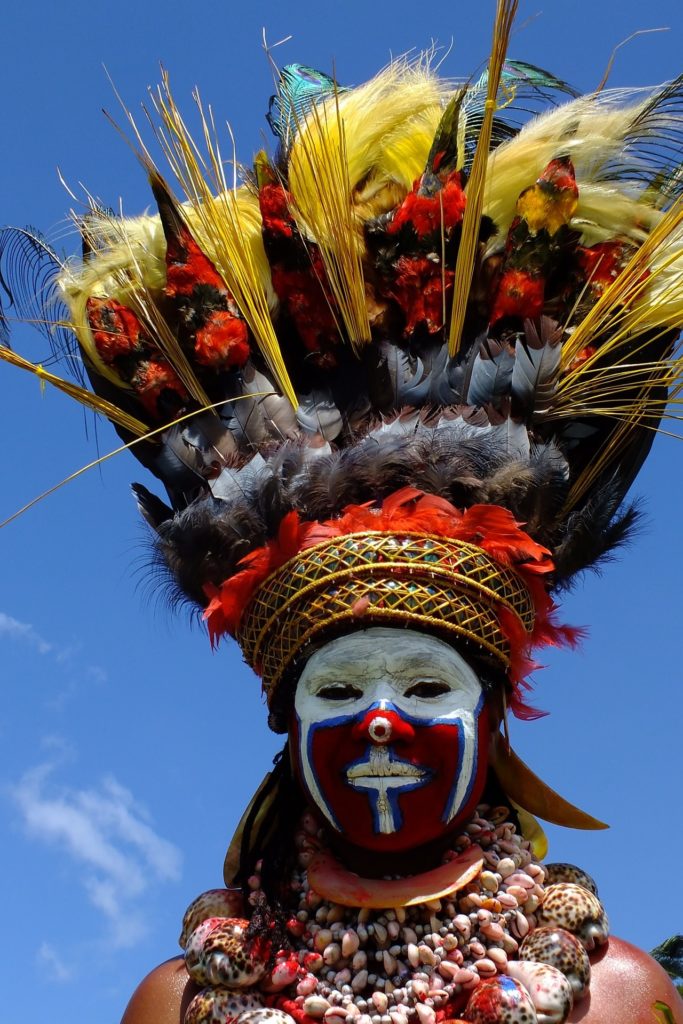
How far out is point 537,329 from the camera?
5621mm

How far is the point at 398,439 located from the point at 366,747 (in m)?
1.11

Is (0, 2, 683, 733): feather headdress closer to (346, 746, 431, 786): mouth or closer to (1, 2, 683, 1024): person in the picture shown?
(1, 2, 683, 1024): person

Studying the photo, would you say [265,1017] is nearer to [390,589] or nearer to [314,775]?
[314,775]

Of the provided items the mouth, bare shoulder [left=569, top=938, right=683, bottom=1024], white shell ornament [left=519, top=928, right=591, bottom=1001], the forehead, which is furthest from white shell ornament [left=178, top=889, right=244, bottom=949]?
bare shoulder [left=569, top=938, right=683, bottom=1024]

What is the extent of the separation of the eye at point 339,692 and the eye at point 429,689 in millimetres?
188

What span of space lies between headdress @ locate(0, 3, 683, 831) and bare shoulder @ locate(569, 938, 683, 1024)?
945mm

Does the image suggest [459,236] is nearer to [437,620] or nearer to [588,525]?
[588,525]

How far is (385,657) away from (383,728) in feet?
0.88

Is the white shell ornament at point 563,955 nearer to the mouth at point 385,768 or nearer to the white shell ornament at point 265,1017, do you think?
the mouth at point 385,768

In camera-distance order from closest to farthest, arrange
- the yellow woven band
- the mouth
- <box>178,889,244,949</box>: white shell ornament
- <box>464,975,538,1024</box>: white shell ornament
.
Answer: <box>464,975,538,1024</box>: white shell ornament, the mouth, the yellow woven band, <box>178,889,244,949</box>: white shell ornament

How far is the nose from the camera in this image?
16.4 ft

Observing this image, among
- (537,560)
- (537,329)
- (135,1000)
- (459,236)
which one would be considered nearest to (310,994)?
(135,1000)

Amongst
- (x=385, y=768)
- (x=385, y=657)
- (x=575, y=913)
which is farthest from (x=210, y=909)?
(x=575, y=913)

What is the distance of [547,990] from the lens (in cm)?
479
